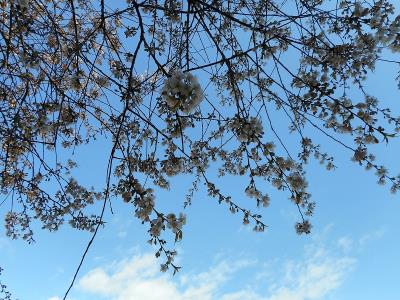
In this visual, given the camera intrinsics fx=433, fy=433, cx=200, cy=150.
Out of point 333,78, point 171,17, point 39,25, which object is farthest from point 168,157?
point 39,25

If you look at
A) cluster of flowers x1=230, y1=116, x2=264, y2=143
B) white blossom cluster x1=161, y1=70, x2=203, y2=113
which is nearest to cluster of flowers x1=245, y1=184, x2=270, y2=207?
cluster of flowers x1=230, y1=116, x2=264, y2=143

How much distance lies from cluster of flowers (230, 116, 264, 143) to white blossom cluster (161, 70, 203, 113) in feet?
3.59

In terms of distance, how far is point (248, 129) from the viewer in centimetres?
320

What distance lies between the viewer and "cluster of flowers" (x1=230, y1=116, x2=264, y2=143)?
10.4 feet

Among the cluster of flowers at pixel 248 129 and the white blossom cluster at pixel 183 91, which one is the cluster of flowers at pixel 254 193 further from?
the white blossom cluster at pixel 183 91

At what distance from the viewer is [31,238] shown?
5.52 meters

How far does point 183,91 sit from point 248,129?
3.96ft

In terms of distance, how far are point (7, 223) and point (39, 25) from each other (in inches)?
108

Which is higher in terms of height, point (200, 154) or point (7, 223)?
point (7, 223)

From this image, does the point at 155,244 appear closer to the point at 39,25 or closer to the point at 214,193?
the point at 214,193

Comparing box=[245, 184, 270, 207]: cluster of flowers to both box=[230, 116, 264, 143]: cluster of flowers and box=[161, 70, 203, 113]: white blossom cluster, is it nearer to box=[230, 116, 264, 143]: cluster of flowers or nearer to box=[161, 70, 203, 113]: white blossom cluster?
box=[230, 116, 264, 143]: cluster of flowers

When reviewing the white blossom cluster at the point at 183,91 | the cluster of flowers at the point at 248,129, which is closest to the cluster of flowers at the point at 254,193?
the cluster of flowers at the point at 248,129

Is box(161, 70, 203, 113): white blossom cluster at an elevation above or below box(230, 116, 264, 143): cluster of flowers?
below

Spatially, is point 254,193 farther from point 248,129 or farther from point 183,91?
point 183,91
